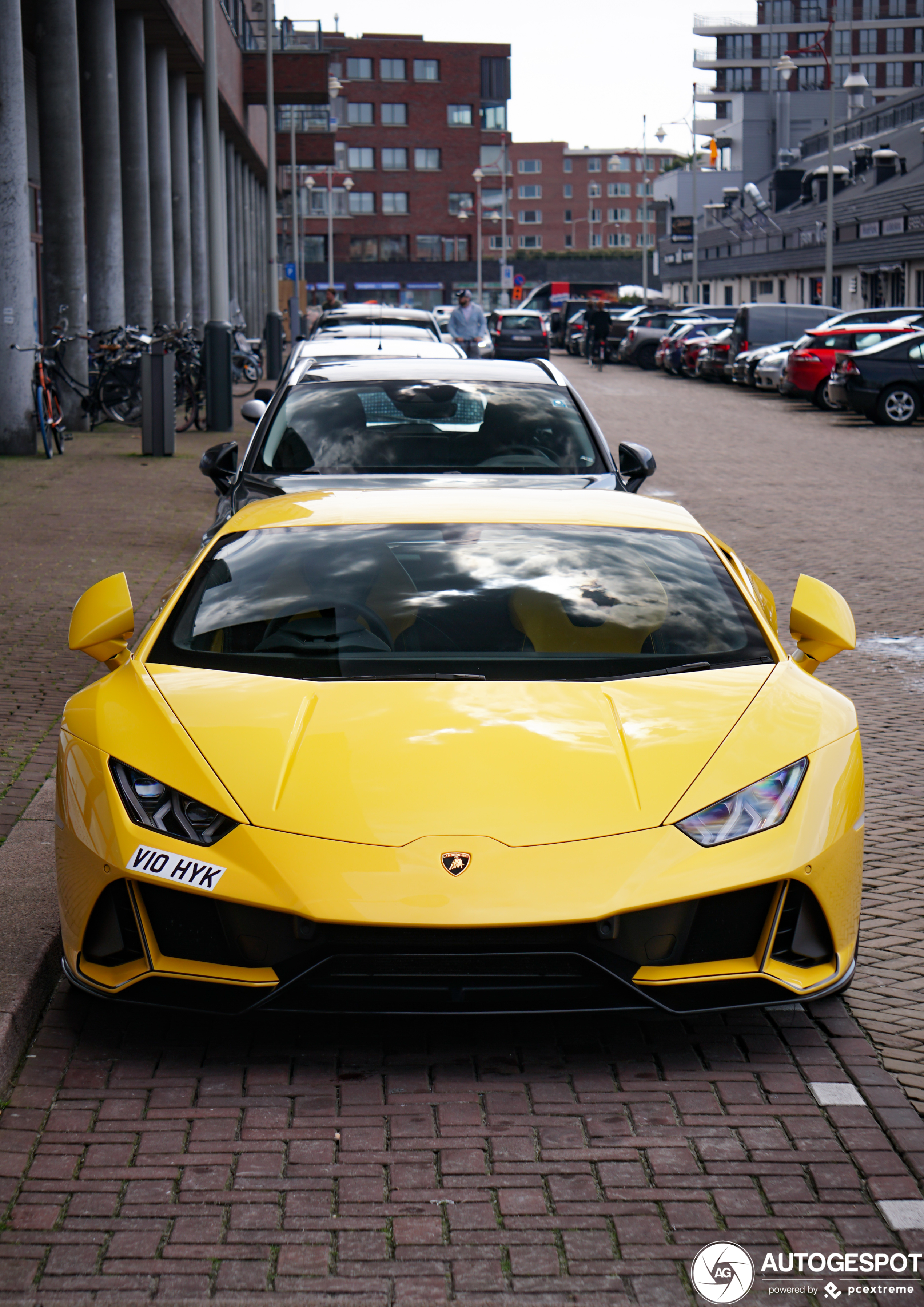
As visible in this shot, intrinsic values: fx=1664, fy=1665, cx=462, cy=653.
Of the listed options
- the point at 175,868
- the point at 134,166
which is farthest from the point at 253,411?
the point at 134,166

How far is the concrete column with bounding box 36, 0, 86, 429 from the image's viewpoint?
69.5ft

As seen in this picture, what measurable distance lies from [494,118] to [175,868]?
379 ft

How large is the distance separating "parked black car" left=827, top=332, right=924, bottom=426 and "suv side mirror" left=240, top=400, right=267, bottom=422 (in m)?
19.2

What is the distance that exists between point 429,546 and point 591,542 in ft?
1.62

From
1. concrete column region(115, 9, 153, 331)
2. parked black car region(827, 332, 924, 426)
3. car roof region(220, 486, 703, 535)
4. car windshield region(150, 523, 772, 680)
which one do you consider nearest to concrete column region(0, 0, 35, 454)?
concrete column region(115, 9, 153, 331)

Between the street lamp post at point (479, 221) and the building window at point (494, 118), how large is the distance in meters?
3.09

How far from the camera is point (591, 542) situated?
502 cm

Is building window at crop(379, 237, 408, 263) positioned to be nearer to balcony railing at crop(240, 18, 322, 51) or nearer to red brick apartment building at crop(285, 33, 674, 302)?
red brick apartment building at crop(285, 33, 674, 302)

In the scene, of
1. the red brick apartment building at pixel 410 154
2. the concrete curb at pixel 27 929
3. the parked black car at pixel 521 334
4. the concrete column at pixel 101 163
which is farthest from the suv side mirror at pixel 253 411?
the red brick apartment building at pixel 410 154

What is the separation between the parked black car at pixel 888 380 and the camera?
27.7 m

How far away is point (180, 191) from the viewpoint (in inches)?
1275

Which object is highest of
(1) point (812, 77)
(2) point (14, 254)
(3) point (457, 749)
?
(1) point (812, 77)

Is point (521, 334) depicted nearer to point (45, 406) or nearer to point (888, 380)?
point (888, 380)

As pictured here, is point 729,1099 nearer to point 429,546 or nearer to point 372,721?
point 372,721
